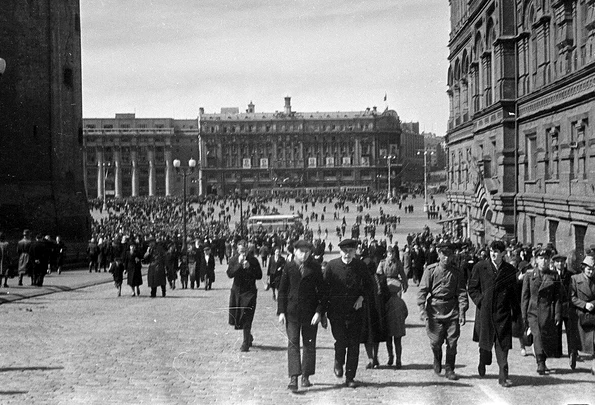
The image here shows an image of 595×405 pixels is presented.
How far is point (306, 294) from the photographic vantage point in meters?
9.48

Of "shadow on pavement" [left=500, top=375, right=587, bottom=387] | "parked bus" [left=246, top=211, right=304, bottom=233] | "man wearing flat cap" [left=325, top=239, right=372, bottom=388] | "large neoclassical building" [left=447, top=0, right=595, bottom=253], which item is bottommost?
"shadow on pavement" [left=500, top=375, right=587, bottom=387]

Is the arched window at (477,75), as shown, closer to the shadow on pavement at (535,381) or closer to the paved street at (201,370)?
the paved street at (201,370)

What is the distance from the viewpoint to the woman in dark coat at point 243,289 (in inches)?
466

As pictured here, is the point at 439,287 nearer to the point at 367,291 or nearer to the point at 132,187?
the point at 367,291

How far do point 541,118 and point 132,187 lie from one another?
12621 cm

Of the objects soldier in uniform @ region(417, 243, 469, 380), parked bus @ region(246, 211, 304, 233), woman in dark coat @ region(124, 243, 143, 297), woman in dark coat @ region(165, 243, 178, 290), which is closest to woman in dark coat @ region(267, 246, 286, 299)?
woman in dark coat @ region(124, 243, 143, 297)

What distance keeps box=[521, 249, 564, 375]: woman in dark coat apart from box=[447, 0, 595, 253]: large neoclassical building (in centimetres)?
1071

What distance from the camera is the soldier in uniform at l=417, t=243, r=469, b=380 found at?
9727mm

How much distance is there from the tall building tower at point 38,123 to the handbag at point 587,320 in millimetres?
25351

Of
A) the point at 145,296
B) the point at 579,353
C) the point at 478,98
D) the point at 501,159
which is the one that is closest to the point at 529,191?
the point at 501,159

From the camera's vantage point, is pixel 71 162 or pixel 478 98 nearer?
pixel 71 162

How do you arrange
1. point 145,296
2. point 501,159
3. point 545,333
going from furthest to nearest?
point 501,159
point 145,296
point 545,333

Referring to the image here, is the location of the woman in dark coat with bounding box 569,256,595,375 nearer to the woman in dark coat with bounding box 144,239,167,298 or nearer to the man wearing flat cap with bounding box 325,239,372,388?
the man wearing flat cap with bounding box 325,239,372,388

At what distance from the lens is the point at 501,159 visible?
30.1 metres
